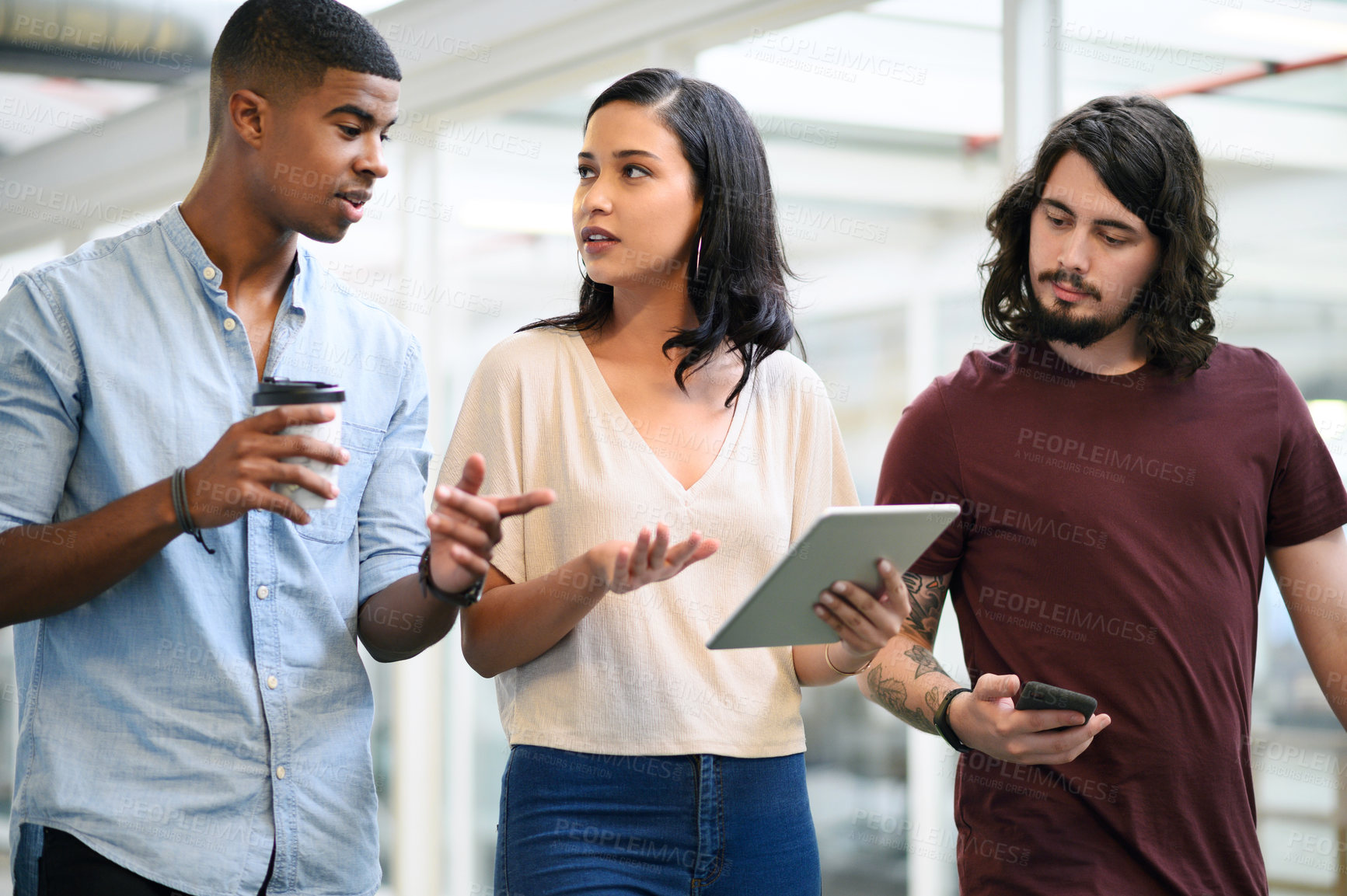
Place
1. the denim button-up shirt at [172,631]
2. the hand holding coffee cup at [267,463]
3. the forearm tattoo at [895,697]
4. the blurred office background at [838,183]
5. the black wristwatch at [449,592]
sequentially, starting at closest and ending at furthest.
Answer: the hand holding coffee cup at [267,463] → the denim button-up shirt at [172,631] → the black wristwatch at [449,592] → the forearm tattoo at [895,697] → the blurred office background at [838,183]

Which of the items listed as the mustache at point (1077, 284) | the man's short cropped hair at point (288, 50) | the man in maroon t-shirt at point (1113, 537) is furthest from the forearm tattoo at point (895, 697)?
the man's short cropped hair at point (288, 50)

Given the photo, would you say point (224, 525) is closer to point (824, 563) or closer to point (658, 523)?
point (658, 523)

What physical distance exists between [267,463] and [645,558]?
451 mm

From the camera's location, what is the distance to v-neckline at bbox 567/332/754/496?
173 centimetres

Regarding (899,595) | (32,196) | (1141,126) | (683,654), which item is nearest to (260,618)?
(683,654)

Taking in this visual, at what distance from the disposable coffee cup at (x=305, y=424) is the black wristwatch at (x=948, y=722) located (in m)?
0.93

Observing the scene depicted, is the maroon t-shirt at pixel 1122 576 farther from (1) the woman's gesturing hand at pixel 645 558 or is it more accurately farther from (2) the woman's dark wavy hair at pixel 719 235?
(1) the woman's gesturing hand at pixel 645 558

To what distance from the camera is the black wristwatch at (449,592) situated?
155 centimetres

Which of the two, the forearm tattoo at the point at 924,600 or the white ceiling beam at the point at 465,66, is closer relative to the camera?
the forearm tattoo at the point at 924,600

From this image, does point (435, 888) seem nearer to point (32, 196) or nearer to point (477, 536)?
point (477, 536)

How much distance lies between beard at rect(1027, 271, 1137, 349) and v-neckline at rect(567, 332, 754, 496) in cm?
48

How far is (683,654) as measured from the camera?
1.70 m

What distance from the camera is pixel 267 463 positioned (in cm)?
134

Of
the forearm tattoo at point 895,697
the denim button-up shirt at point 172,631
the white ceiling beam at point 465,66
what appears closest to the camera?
the denim button-up shirt at point 172,631
